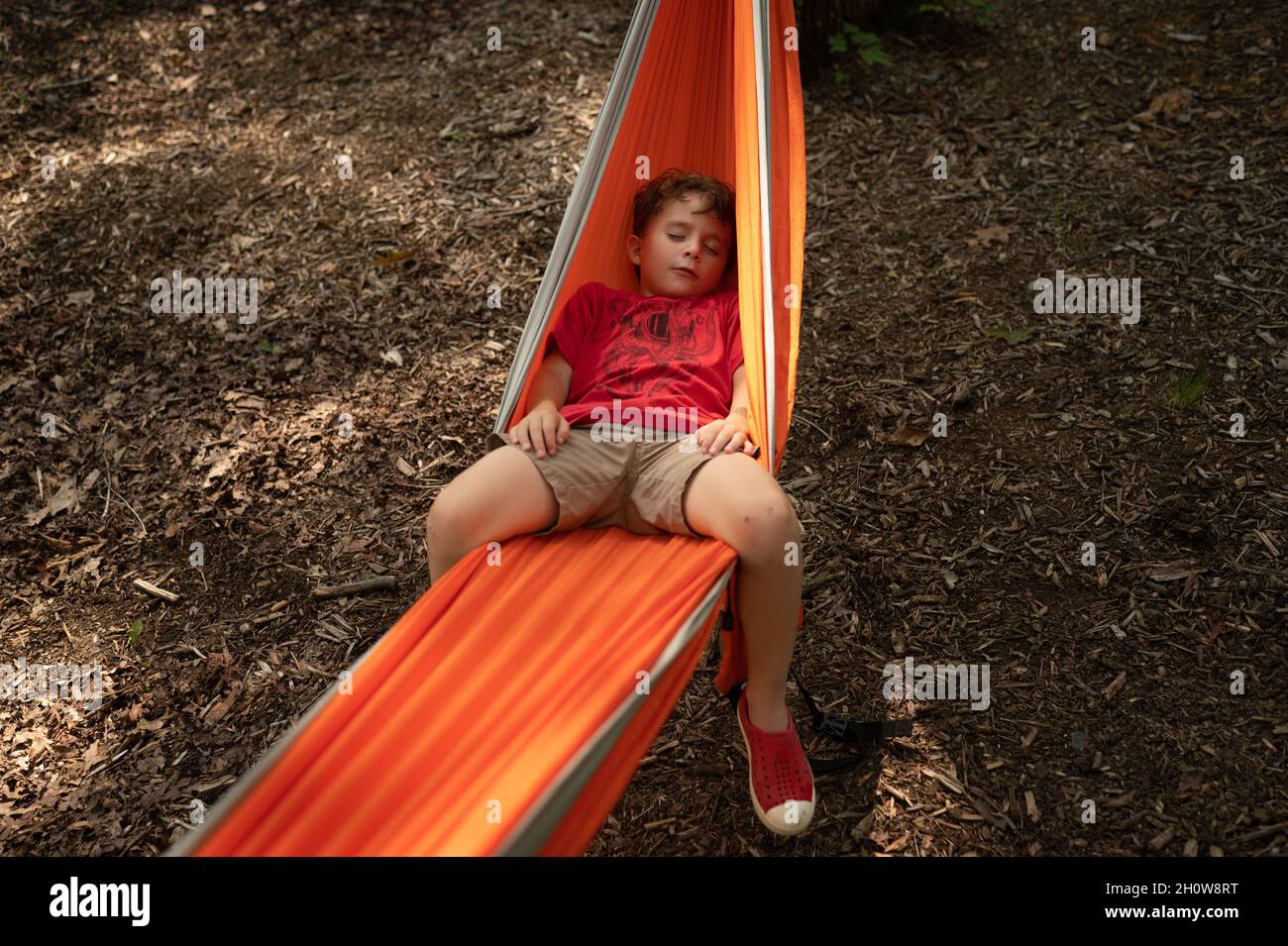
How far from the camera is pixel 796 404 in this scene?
2619 millimetres

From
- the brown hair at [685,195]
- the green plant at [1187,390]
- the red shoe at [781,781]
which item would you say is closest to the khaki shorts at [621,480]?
the red shoe at [781,781]

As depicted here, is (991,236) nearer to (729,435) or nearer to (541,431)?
(729,435)

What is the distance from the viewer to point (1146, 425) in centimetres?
237

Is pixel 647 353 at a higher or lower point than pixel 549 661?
higher

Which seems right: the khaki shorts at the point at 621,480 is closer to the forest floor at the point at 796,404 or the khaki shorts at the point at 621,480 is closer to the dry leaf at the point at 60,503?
the forest floor at the point at 796,404

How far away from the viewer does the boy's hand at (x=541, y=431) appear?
1799 mm

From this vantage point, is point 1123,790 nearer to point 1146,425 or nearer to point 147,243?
point 1146,425

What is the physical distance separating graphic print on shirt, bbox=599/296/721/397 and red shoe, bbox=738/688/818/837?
0.68 meters

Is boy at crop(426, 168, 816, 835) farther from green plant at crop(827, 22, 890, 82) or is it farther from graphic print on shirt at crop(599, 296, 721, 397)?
green plant at crop(827, 22, 890, 82)

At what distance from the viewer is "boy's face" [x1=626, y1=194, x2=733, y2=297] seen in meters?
2.14

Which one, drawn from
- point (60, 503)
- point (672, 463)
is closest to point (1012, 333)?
point (672, 463)

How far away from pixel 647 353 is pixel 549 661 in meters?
0.77

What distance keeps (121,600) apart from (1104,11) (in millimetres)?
3649

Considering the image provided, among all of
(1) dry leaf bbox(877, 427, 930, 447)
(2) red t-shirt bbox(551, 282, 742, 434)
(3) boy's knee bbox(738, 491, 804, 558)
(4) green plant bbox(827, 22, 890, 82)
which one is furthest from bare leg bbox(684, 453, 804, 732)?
(4) green plant bbox(827, 22, 890, 82)
